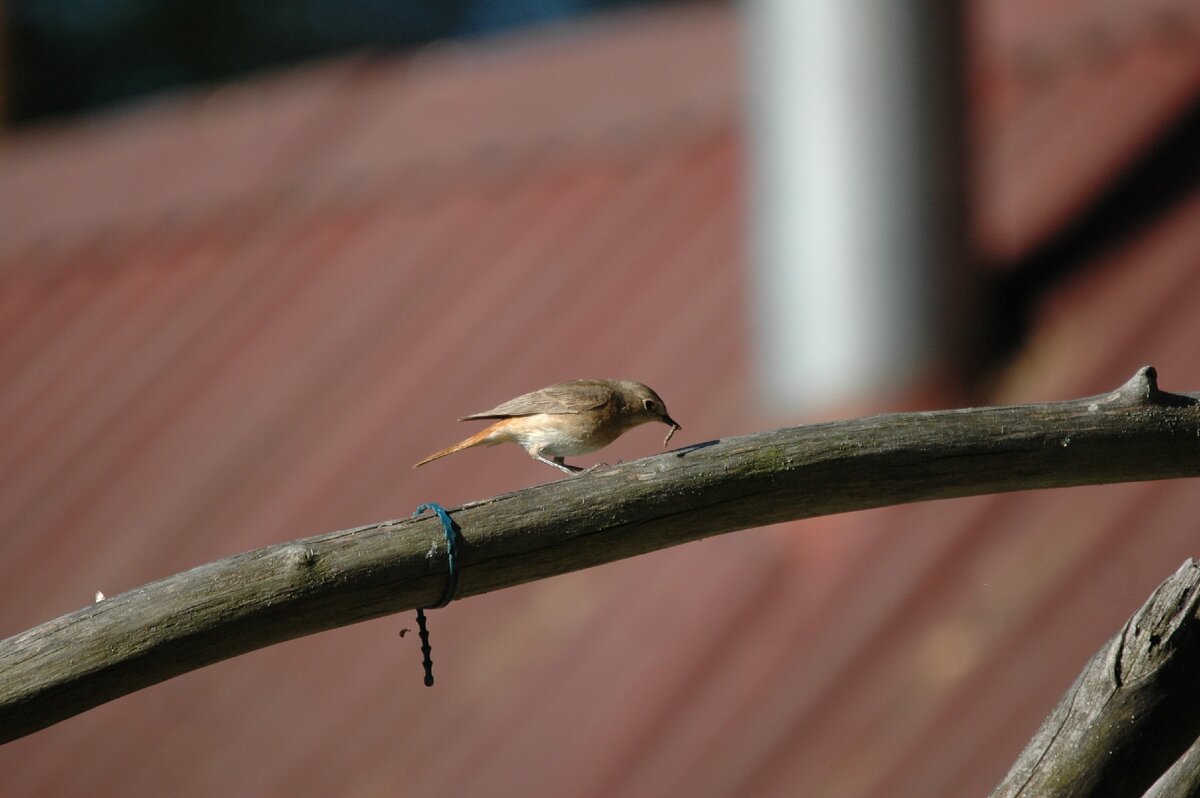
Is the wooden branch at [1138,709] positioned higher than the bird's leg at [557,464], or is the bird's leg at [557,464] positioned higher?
the bird's leg at [557,464]

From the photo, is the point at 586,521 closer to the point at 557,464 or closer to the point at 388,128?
the point at 557,464

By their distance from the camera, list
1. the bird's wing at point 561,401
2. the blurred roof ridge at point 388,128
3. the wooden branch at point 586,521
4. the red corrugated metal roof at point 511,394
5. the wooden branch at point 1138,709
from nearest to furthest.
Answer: the wooden branch at point 586,521 → the wooden branch at point 1138,709 → the bird's wing at point 561,401 → the red corrugated metal roof at point 511,394 → the blurred roof ridge at point 388,128

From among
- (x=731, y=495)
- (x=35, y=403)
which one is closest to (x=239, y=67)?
(x=35, y=403)

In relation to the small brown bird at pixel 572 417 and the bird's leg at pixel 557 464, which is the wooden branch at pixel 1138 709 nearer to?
the small brown bird at pixel 572 417

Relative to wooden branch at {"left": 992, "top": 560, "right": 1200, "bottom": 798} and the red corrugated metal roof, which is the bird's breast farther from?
the red corrugated metal roof

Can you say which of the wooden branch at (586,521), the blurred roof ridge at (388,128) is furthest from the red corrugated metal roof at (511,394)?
the wooden branch at (586,521)

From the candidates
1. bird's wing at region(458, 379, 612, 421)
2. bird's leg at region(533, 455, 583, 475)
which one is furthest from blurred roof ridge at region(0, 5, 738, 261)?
bird's wing at region(458, 379, 612, 421)

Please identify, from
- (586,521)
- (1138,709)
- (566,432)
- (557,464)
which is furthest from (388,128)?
(1138,709)

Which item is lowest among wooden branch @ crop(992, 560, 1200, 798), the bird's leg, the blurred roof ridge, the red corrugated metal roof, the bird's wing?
wooden branch @ crop(992, 560, 1200, 798)
